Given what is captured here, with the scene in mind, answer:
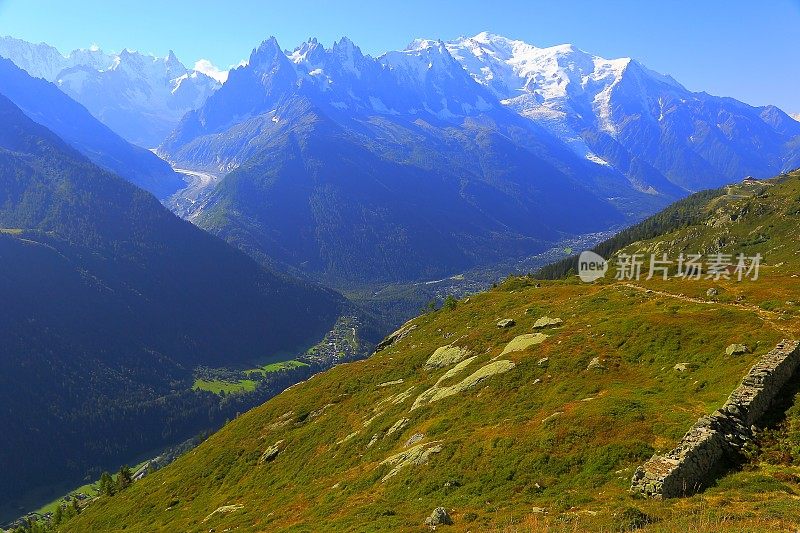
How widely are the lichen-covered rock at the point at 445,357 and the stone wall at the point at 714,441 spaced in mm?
51032

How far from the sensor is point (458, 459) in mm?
45812

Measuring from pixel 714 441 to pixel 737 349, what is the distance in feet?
73.2

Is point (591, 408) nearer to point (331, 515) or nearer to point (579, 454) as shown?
point (579, 454)

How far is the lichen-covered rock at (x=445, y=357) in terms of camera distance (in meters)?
88.3

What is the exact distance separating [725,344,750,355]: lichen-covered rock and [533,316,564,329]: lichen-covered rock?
3176 centimetres

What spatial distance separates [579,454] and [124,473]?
464 feet

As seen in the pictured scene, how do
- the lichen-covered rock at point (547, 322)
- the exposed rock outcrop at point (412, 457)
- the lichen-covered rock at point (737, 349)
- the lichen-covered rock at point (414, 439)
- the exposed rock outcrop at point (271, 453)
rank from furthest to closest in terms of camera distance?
the lichen-covered rock at point (547, 322)
the exposed rock outcrop at point (271, 453)
the lichen-covered rock at point (414, 439)
the lichen-covered rock at point (737, 349)
the exposed rock outcrop at point (412, 457)

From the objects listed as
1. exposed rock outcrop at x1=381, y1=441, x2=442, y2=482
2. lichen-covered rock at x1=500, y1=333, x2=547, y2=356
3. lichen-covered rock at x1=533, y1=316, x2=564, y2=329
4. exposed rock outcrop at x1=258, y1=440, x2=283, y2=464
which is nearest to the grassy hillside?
exposed rock outcrop at x1=381, y1=441, x2=442, y2=482

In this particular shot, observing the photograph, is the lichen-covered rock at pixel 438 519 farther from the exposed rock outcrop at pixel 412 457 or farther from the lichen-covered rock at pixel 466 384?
the lichen-covered rock at pixel 466 384

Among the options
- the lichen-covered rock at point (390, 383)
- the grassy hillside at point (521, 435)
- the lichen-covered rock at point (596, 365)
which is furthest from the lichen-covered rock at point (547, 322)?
the lichen-covered rock at point (390, 383)

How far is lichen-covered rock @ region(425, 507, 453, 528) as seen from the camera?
33812 millimetres

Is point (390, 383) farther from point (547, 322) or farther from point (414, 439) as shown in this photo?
point (414, 439)

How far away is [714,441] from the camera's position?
3425 cm

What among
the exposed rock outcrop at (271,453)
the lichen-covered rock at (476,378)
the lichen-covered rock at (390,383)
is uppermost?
the lichen-covered rock at (476,378)
